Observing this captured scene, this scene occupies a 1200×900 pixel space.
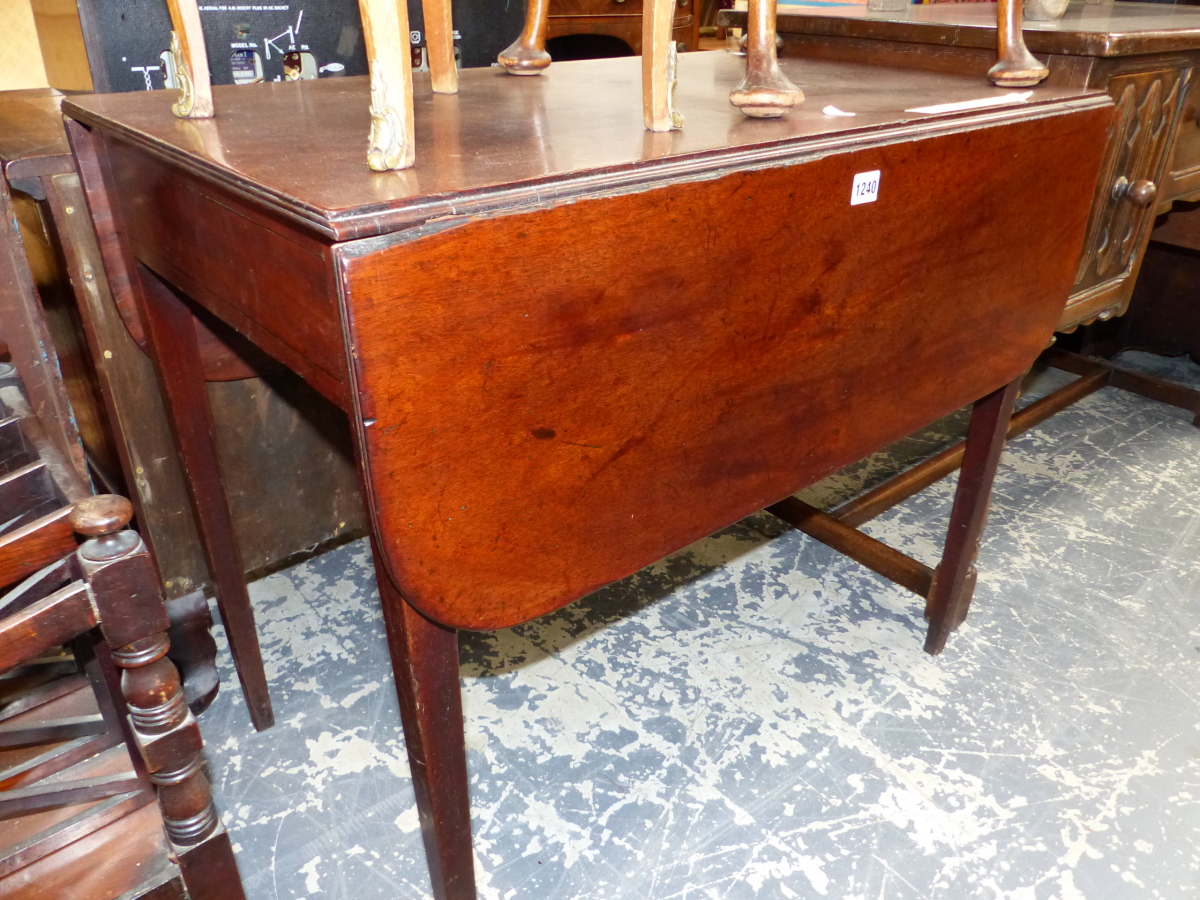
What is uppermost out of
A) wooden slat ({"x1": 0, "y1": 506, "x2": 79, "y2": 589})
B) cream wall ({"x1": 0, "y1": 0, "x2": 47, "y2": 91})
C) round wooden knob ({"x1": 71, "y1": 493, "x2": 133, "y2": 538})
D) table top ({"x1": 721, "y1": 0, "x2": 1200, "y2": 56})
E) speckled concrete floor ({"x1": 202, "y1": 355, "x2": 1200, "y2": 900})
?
table top ({"x1": 721, "y1": 0, "x2": 1200, "y2": 56})

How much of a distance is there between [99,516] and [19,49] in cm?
158

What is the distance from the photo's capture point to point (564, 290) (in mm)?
746

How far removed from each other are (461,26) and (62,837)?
1.59 m

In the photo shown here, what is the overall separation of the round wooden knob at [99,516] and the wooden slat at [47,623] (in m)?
0.04

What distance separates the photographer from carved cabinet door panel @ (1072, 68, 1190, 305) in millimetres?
1475

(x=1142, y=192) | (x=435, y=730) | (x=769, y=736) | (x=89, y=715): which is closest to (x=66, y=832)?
(x=89, y=715)

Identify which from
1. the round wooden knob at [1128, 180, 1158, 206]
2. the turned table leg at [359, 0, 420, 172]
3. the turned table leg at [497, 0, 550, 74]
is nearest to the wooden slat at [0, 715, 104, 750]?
the turned table leg at [359, 0, 420, 172]

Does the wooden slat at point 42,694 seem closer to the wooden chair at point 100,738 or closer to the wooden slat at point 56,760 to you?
the wooden chair at point 100,738

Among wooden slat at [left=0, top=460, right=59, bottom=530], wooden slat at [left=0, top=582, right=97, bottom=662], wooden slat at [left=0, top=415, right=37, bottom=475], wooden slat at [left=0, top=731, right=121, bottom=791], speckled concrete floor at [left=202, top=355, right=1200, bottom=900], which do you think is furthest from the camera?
speckled concrete floor at [left=202, top=355, right=1200, bottom=900]

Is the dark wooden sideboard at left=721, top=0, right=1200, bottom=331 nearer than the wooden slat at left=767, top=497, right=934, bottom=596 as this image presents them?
Yes

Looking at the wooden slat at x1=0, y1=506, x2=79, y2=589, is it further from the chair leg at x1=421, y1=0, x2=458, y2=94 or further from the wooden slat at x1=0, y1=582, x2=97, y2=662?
the chair leg at x1=421, y1=0, x2=458, y2=94

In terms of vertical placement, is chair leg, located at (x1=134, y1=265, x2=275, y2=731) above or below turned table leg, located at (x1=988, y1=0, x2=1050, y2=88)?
below

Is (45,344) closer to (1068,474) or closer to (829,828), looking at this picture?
(829,828)

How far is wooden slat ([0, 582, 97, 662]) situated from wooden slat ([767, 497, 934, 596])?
142cm
